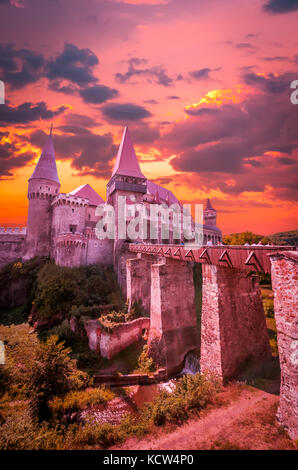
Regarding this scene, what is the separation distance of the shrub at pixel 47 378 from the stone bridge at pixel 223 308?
6.48m

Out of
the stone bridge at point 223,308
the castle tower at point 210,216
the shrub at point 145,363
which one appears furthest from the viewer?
the castle tower at point 210,216

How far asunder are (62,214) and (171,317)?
70.6 feet

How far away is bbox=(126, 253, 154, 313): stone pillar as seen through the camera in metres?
21.6

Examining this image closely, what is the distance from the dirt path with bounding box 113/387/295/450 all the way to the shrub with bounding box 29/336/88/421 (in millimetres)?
6255

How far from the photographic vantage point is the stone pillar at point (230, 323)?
1049cm

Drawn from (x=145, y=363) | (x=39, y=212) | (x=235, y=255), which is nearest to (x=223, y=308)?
(x=235, y=255)

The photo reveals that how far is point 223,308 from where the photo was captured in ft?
35.0

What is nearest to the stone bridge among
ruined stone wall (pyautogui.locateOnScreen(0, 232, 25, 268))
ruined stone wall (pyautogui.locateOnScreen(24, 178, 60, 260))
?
ruined stone wall (pyautogui.locateOnScreen(24, 178, 60, 260))

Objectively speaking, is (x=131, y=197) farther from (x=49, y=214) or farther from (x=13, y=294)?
(x=13, y=294)

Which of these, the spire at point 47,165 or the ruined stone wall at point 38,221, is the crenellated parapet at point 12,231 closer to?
the ruined stone wall at point 38,221

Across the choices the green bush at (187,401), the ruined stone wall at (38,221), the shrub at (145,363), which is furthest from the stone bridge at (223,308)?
the ruined stone wall at (38,221)

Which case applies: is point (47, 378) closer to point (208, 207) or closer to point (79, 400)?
point (79, 400)

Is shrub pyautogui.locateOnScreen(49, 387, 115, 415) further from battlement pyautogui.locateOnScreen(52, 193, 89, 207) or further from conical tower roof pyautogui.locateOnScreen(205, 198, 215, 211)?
conical tower roof pyautogui.locateOnScreen(205, 198, 215, 211)
